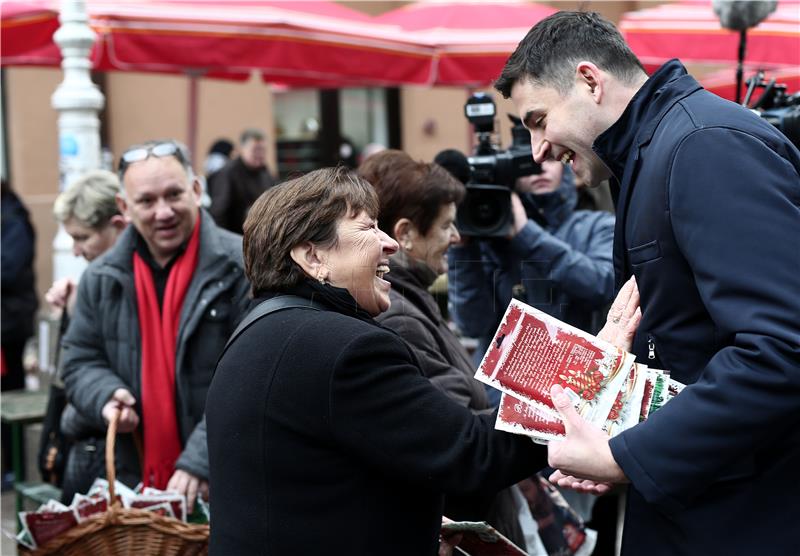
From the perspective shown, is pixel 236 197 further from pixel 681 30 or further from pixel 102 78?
pixel 681 30

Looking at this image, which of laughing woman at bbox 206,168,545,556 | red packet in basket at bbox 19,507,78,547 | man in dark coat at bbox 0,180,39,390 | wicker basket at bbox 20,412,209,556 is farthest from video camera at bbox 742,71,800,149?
man in dark coat at bbox 0,180,39,390

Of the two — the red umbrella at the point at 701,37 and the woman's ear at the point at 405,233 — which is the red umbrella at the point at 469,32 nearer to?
the red umbrella at the point at 701,37

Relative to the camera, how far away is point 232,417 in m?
1.95

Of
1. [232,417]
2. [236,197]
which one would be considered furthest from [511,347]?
[236,197]

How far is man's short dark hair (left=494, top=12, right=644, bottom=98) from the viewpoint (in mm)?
1865

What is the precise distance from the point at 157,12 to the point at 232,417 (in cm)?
485

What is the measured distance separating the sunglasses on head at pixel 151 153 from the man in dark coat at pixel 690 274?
186 centimetres

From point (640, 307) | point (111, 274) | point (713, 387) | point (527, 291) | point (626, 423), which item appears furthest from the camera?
point (111, 274)

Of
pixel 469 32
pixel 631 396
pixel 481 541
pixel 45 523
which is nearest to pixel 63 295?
pixel 45 523

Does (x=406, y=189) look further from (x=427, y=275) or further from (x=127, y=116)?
(x=127, y=116)

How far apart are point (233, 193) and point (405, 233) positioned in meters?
5.87

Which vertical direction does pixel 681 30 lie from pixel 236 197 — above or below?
above

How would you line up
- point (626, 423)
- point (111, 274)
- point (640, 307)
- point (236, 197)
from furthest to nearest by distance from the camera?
point (236, 197) → point (111, 274) → point (640, 307) → point (626, 423)

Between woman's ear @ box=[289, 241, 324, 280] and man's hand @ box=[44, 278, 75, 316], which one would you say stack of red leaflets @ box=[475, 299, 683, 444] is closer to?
Result: woman's ear @ box=[289, 241, 324, 280]
